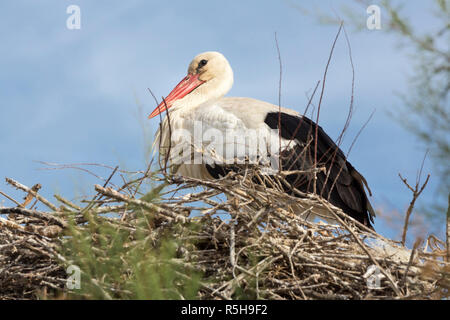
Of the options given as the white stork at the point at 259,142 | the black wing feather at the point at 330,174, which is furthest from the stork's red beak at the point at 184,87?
the black wing feather at the point at 330,174

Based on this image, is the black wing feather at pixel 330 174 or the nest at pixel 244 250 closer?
the nest at pixel 244 250

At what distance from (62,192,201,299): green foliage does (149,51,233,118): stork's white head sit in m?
2.52

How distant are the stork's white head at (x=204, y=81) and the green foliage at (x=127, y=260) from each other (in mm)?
2516

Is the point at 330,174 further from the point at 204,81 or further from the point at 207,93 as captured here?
the point at 204,81

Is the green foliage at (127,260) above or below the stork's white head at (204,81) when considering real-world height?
below

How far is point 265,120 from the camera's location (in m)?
4.72

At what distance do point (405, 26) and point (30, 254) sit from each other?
7.26 feet

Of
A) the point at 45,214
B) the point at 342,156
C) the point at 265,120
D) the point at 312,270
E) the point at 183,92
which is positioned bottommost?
the point at 312,270

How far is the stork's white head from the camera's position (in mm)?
5562

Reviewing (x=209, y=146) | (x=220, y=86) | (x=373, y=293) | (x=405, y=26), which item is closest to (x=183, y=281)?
(x=373, y=293)

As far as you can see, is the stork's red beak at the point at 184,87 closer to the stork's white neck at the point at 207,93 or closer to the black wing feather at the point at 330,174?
the stork's white neck at the point at 207,93

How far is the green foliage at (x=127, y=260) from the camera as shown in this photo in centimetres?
271

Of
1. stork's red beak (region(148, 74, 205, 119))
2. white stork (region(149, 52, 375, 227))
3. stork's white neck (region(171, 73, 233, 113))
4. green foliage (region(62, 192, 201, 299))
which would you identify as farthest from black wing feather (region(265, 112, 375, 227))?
green foliage (region(62, 192, 201, 299))
